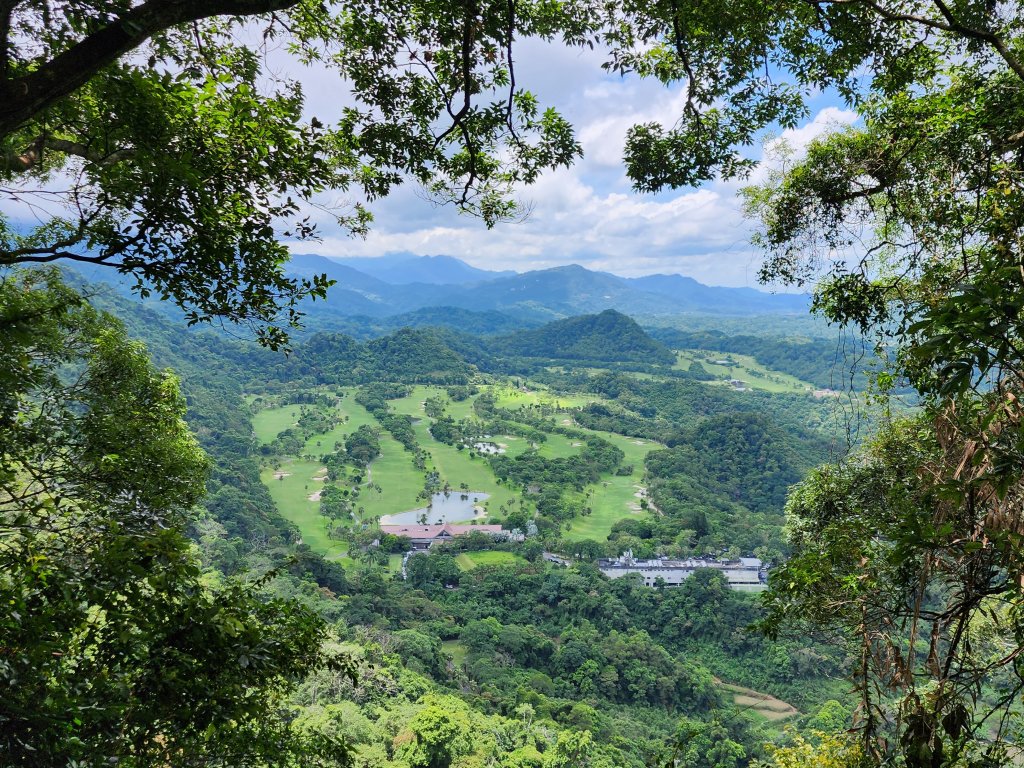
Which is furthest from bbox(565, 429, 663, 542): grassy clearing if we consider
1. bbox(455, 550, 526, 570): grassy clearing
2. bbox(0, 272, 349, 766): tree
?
bbox(0, 272, 349, 766): tree

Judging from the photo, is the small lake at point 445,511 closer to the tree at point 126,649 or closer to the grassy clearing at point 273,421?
the grassy clearing at point 273,421

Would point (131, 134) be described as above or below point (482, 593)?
above

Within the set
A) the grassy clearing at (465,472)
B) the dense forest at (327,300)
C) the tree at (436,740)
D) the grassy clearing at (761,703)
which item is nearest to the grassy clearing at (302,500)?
the grassy clearing at (465,472)

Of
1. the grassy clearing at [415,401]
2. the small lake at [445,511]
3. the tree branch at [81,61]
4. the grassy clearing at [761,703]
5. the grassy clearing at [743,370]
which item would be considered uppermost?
the tree branch at [81,61]

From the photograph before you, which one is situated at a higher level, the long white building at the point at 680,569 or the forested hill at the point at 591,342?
the forested hill at the point at 591,342

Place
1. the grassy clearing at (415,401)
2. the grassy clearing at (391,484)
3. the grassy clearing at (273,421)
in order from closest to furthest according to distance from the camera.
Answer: the grassy clearing at (391,484)
the grassy clearing at (273,421)
the grassy clearing at (415,401)

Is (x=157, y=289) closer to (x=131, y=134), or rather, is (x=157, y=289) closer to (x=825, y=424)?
(x=131, y=134)

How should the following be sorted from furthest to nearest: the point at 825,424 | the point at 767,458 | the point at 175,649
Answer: the point at 825,424, the point at 767,458, the point at 175,649

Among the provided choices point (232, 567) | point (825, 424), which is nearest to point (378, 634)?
point (232, 567)
